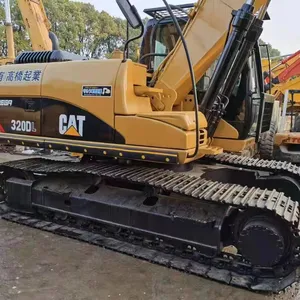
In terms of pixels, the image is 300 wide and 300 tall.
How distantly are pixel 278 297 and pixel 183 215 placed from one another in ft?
3.33

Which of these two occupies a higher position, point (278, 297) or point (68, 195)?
point (68, 195)

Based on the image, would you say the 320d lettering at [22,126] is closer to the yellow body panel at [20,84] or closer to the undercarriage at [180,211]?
the yellow body panel at [20,84]

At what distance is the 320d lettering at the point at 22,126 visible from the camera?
410 centimetres

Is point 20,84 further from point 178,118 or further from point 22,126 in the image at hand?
point 178,118

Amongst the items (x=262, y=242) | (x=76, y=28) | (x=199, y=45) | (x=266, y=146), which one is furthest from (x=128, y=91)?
(x=76, y=28)

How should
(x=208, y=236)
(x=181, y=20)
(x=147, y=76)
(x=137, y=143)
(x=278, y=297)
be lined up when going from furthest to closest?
(x=181, y=20)
(x=147, y=76)
(x=137, y=143)
(x=208, y=236)
(x=278, y=297)

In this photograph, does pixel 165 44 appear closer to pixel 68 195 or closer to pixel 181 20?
pixel 181 20

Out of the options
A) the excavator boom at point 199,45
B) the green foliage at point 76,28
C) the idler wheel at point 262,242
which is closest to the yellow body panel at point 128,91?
the excavator boom at point 199,45

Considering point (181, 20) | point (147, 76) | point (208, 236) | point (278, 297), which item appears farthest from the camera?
point (181, 20)

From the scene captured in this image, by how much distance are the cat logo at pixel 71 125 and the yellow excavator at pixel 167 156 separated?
0.03ft

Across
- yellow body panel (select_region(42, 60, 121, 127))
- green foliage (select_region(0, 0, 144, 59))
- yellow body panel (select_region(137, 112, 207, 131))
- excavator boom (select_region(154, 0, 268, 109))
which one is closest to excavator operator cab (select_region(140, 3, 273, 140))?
excavator boom (select_region(154, 0, 268, 109))

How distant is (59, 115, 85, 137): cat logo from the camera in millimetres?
3736

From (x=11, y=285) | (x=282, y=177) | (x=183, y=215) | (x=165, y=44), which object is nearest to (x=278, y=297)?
(x=183, y=215)

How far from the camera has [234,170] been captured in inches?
159
